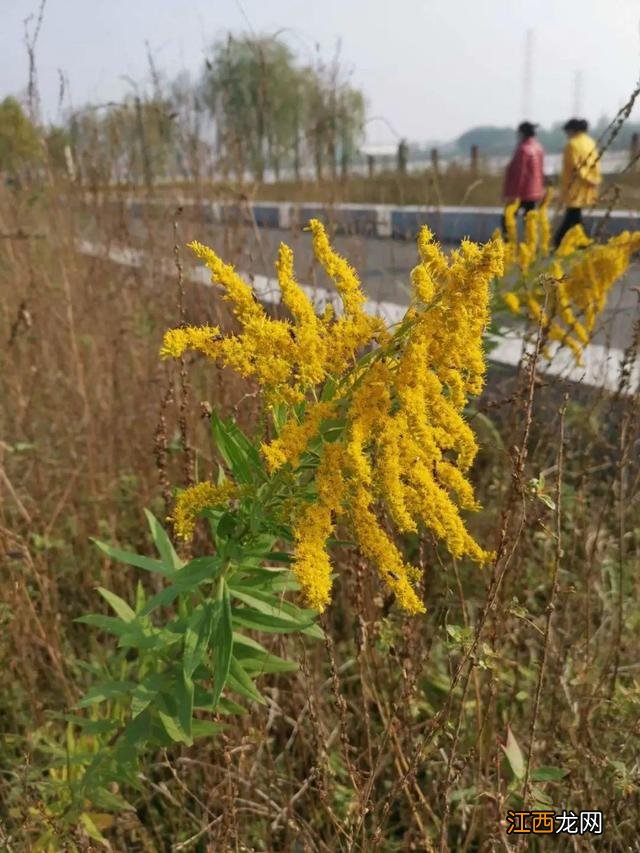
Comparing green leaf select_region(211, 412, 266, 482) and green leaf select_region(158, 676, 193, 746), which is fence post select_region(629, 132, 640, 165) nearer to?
green leaf select_region(211, 412, 266, 482)

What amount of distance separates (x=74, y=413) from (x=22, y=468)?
1.19 ft

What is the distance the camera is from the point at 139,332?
377 cm

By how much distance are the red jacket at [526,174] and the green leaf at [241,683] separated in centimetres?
655

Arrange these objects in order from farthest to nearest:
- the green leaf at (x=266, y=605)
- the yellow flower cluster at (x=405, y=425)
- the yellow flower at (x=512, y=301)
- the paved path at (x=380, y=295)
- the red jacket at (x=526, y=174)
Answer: the red jacket at (x=526, y=174) < the yellow flower at (x=512, y=301) < the paved path at (x=380, y=295) < the green leaf at (x=266, y=605) < the yellow flower cluster at (x=405, y=425)

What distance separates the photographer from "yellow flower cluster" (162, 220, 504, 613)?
1.00 metres

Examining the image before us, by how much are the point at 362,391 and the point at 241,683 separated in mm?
622

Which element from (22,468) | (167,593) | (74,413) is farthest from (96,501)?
(167,593)

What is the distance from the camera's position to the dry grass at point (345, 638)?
1.34 metres

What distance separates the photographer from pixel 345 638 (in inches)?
93.6

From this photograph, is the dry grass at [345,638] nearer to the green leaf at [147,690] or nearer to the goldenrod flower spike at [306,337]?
the green leaf at [147,690]

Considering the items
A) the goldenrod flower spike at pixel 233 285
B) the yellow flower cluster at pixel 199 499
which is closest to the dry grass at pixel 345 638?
the yellow flower cluster at pixel 199 499

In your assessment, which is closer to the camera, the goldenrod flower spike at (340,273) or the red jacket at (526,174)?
the goldenrod flower spike at (340,273)

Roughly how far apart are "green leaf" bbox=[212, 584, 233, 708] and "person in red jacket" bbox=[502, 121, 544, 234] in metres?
6.59

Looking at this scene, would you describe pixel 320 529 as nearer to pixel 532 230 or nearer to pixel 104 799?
pixel 104 799
